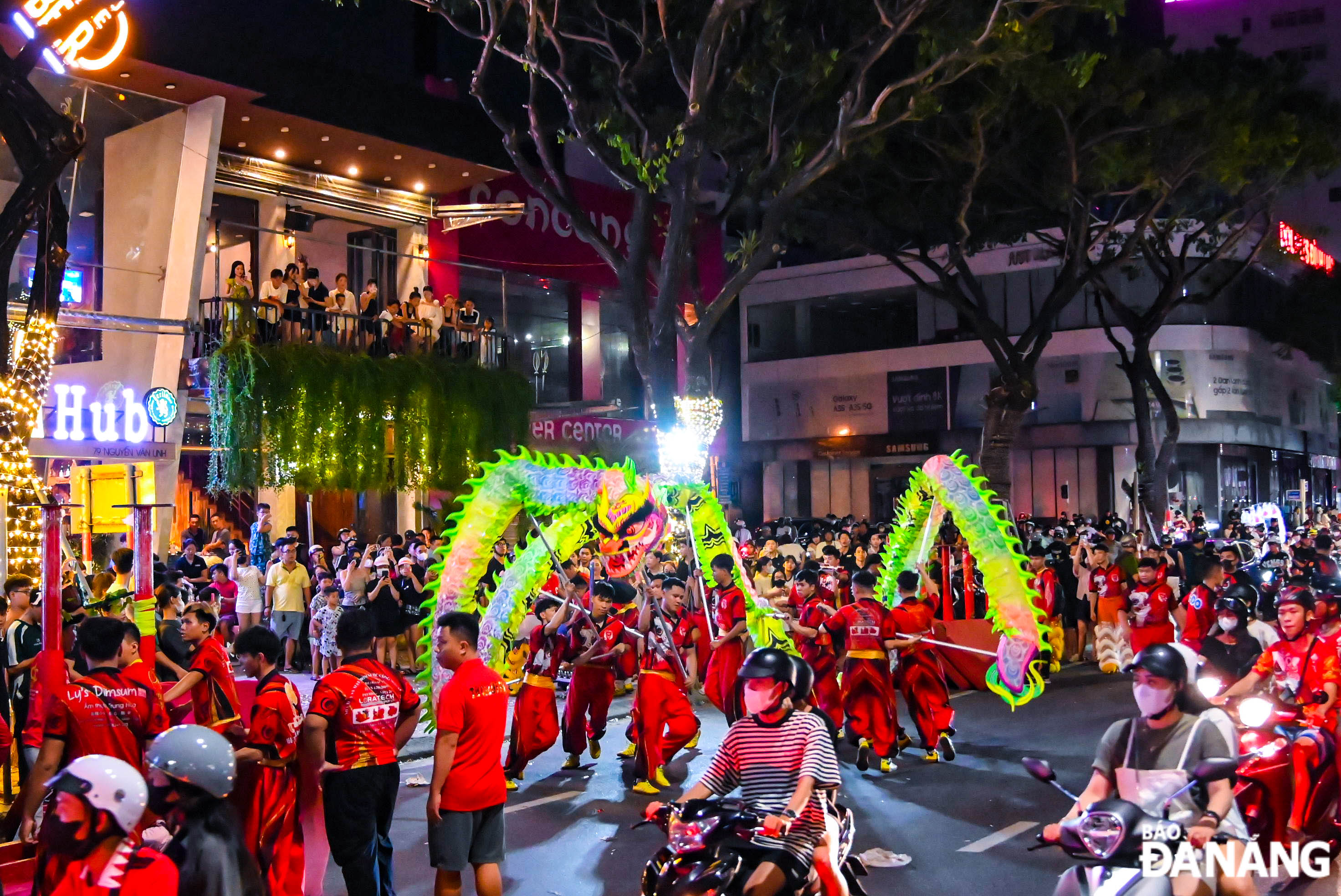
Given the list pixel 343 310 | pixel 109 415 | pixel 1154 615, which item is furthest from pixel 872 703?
pixel 343 310

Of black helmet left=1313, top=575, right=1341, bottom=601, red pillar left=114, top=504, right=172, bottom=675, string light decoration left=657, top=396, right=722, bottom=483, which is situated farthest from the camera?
string light decoration left=657, top=396, right=722, bottom=483

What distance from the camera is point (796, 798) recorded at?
18.1 ft

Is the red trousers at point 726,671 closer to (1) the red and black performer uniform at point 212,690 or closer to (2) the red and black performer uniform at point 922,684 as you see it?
(2) the red and black performer uniform at point 922,684

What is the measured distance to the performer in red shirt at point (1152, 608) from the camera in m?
14.5

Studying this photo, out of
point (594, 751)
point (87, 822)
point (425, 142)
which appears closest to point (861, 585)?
point (594, 751)

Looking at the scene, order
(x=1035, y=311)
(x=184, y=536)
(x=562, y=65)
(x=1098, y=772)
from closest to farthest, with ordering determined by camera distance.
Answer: (x=1098, y=772) → (x=562, y=65) → (x=184, y=536) → (x=1035, y=311)

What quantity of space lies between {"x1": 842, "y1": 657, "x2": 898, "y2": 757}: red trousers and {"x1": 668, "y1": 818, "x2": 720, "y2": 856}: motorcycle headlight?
601 cm

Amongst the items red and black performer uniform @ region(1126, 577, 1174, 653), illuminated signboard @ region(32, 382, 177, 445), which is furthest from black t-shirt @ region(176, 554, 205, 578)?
red and black performer uniform @ region(1126, 577, 1174, 653)

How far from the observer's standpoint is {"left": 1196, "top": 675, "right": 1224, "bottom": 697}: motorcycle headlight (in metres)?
7.82

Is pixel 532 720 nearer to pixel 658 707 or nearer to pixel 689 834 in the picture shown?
pixel 658 707

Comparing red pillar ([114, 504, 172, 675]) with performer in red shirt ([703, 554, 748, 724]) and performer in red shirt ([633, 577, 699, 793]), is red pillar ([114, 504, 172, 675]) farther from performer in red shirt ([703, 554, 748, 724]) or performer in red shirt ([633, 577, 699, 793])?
performer in red shirt ([703, 554, 748, 724])

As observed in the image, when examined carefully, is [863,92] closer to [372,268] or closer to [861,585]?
[861,585]

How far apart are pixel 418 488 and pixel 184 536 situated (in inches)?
149

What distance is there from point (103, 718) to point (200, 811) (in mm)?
2216
